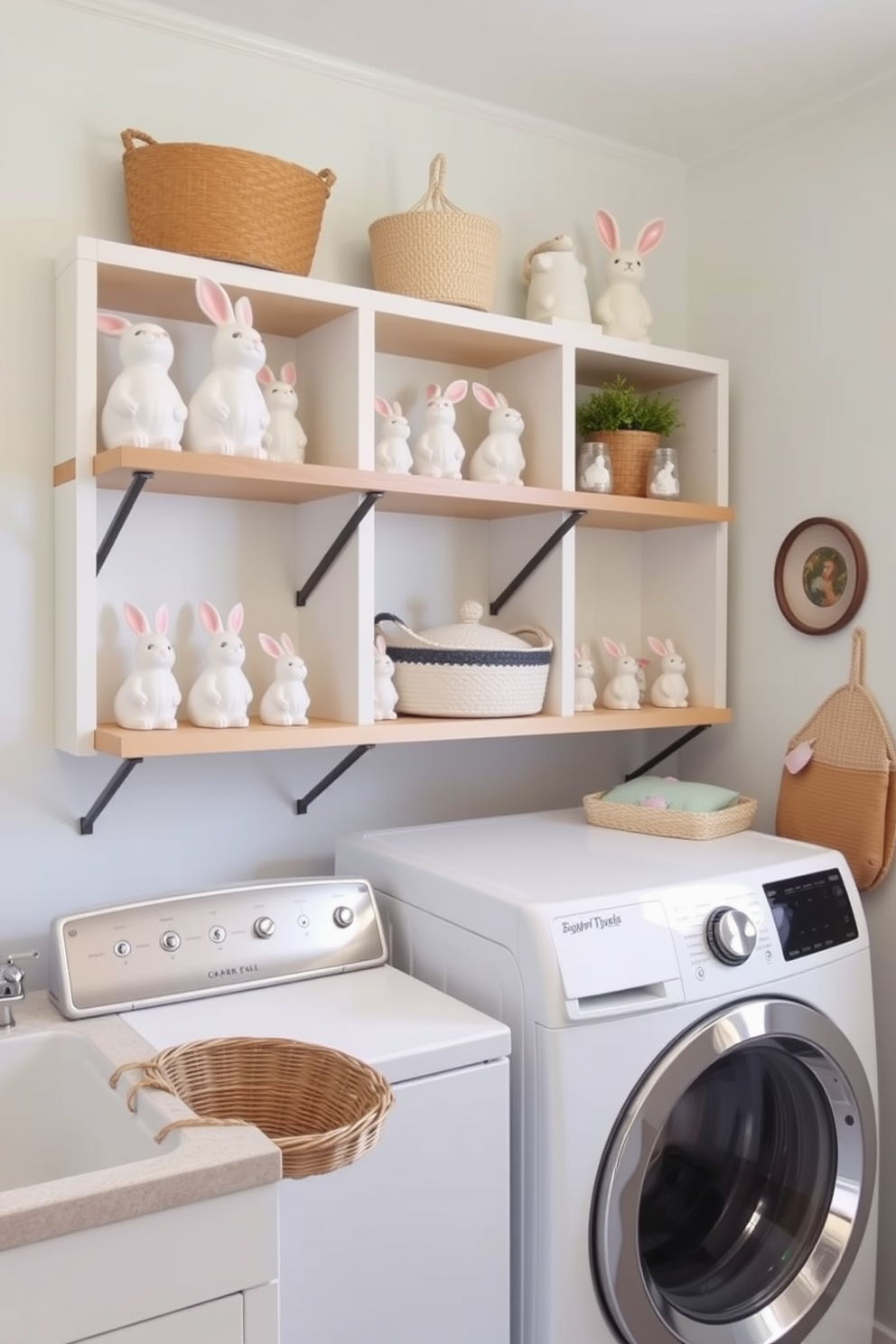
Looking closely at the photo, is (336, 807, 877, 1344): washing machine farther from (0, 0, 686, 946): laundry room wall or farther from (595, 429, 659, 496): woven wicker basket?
(595, 429, 659, 496): woven wicker basket

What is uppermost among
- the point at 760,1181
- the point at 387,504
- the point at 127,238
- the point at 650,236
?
the point at 650,236

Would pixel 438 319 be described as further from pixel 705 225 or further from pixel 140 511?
pixel 705 225

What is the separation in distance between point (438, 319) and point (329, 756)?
84 centimetres

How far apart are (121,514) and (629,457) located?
3.54 feet

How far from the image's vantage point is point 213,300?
183cm

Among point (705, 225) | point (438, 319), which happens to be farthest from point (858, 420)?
point (438, 319)

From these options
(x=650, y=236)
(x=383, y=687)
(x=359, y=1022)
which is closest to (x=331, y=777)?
(x=383, y=687)

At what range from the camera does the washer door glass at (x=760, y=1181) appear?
188 centimetres

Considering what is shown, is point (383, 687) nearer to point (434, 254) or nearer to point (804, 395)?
point (434, 254)

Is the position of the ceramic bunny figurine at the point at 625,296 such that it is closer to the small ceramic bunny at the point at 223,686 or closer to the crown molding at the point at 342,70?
the crown molding at the point at 342,70

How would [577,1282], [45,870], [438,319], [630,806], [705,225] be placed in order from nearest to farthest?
[577,1282]
[45,870]
[438,319]
[630,806]
[705,225]

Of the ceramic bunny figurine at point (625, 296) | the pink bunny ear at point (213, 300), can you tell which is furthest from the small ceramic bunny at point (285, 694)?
the ceramic bunny figurine at point (625, 296)

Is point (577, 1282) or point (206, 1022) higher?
point (206, 1022)

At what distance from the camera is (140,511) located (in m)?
2.03
